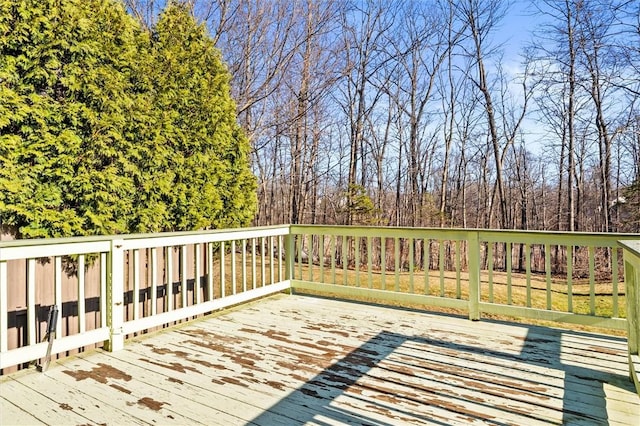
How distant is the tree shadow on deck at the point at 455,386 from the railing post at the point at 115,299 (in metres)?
1.62

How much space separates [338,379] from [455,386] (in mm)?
732

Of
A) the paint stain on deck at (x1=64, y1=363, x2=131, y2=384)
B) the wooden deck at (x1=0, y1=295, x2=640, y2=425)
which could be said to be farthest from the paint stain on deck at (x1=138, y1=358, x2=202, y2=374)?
the paint stain on deck at (x1=64, y1=363, x2=131, y2=384)

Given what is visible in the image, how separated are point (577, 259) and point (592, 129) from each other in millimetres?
4605

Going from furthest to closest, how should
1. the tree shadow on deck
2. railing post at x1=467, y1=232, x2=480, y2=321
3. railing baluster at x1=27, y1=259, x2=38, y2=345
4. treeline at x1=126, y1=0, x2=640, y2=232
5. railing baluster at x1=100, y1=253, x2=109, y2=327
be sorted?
treeline at x1=126, y1=0, x2=640, y2=232, railing post at x1=467, y1=232, x2=480, y2=321, railing baluster at x1=100, y1=253, x2=109, y2=327, railing baluster at x1=27, y1=259, x2=38, y2=345, the tree shadow on deck

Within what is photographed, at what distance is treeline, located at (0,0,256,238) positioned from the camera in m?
3.34

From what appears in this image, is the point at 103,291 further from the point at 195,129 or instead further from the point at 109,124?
the point at 195,129

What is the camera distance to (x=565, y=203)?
15531mm

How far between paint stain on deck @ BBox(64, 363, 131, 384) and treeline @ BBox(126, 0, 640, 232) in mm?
8391

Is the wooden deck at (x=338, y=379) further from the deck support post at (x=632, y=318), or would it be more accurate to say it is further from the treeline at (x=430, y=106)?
the treeline at (x=430, y=106)

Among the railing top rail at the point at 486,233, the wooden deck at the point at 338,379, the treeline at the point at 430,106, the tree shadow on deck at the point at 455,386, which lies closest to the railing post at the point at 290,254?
the railing top rail at the point at 486,233

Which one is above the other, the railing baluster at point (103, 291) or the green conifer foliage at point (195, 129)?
the green conifer foliage at point (195, 129)

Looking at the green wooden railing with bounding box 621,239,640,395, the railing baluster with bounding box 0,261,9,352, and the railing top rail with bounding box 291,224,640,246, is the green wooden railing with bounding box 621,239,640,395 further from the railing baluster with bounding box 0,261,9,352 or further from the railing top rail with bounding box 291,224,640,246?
the railing baluster with bounding box 0,261,9,352

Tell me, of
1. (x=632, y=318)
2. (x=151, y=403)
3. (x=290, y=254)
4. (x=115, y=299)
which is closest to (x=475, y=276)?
(x=632, y=318)

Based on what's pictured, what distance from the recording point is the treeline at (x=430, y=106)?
10.3m
